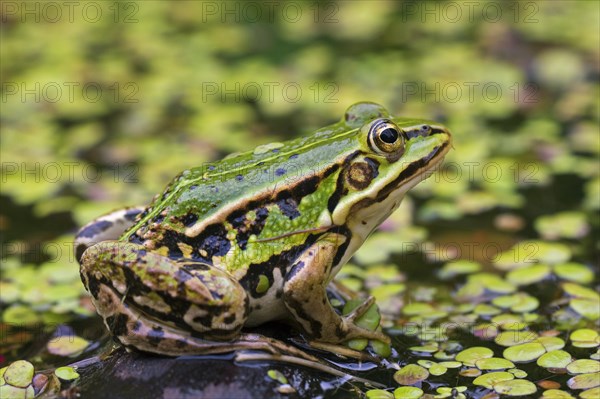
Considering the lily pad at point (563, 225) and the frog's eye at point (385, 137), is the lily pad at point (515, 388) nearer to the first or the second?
the frog's eye at point (385, 137)

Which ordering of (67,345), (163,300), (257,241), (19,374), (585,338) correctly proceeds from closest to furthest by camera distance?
(163,300) → (257,241) → (19,374) → (585,338) → (67,345)

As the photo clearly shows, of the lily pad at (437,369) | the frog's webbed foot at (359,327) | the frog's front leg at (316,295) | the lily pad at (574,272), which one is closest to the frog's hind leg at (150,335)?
the frog's front leg at (316,295)

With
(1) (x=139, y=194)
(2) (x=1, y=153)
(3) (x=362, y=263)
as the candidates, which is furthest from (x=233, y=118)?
(3) (x=362, y=263)

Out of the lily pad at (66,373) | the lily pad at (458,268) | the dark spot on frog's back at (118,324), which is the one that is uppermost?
the dark spot on frog's back at (118,324)

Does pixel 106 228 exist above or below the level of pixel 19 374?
above

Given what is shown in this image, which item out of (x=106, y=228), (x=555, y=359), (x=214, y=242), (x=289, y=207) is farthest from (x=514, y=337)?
(x=106, y=228)

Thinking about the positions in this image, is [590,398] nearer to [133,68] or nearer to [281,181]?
[281,181]

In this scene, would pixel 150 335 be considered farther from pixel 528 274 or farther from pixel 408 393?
pixel 528 274

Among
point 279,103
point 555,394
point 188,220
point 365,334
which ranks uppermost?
point 188,220
